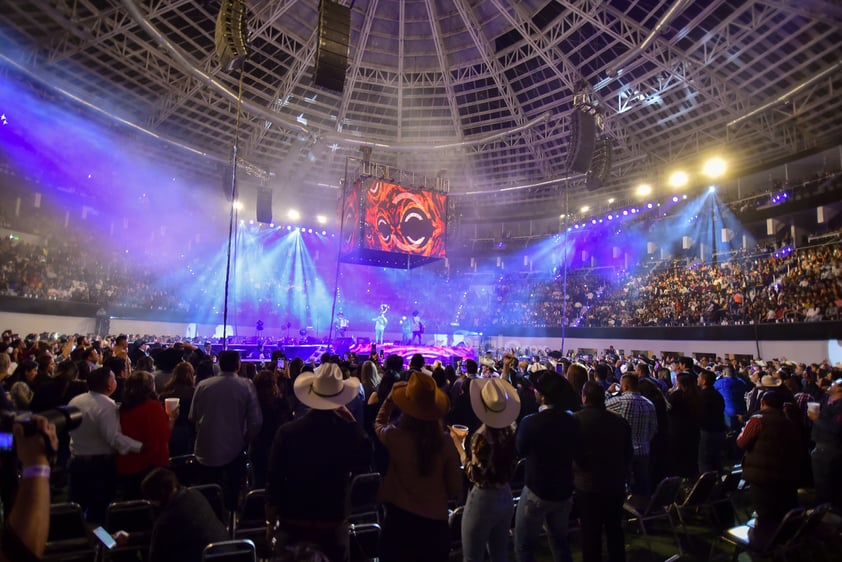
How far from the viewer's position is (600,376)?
7.43 metres

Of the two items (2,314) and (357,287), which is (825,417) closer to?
(2,314)

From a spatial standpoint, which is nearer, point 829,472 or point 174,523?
point 174,523

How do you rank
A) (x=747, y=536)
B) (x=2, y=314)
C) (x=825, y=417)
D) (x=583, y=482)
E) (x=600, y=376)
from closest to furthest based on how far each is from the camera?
(x=583, y=482) < (x=747, y=536) < (x=825, y=417) < (x=600, y=376) < (x=2, y=314)

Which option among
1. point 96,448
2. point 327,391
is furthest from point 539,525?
point 96,448

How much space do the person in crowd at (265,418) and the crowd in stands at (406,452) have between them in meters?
0.02

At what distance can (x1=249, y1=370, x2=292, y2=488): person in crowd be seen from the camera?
16.8 feet

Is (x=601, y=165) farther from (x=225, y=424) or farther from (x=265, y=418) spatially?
(x=225, y=424)

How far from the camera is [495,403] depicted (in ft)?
11.2

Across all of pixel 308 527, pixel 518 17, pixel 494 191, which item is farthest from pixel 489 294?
pixel 308 527

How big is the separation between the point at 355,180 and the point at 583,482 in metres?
18.4

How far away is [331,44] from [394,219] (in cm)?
1081

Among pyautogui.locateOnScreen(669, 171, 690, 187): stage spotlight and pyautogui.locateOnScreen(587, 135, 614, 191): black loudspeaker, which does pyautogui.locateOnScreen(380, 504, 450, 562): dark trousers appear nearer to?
pyautogui.locateOnScreen(587, 135, 614, 191): black loudspeaker

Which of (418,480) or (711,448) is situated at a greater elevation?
(418,480)

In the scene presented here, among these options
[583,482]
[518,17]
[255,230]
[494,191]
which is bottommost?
[583,482]
